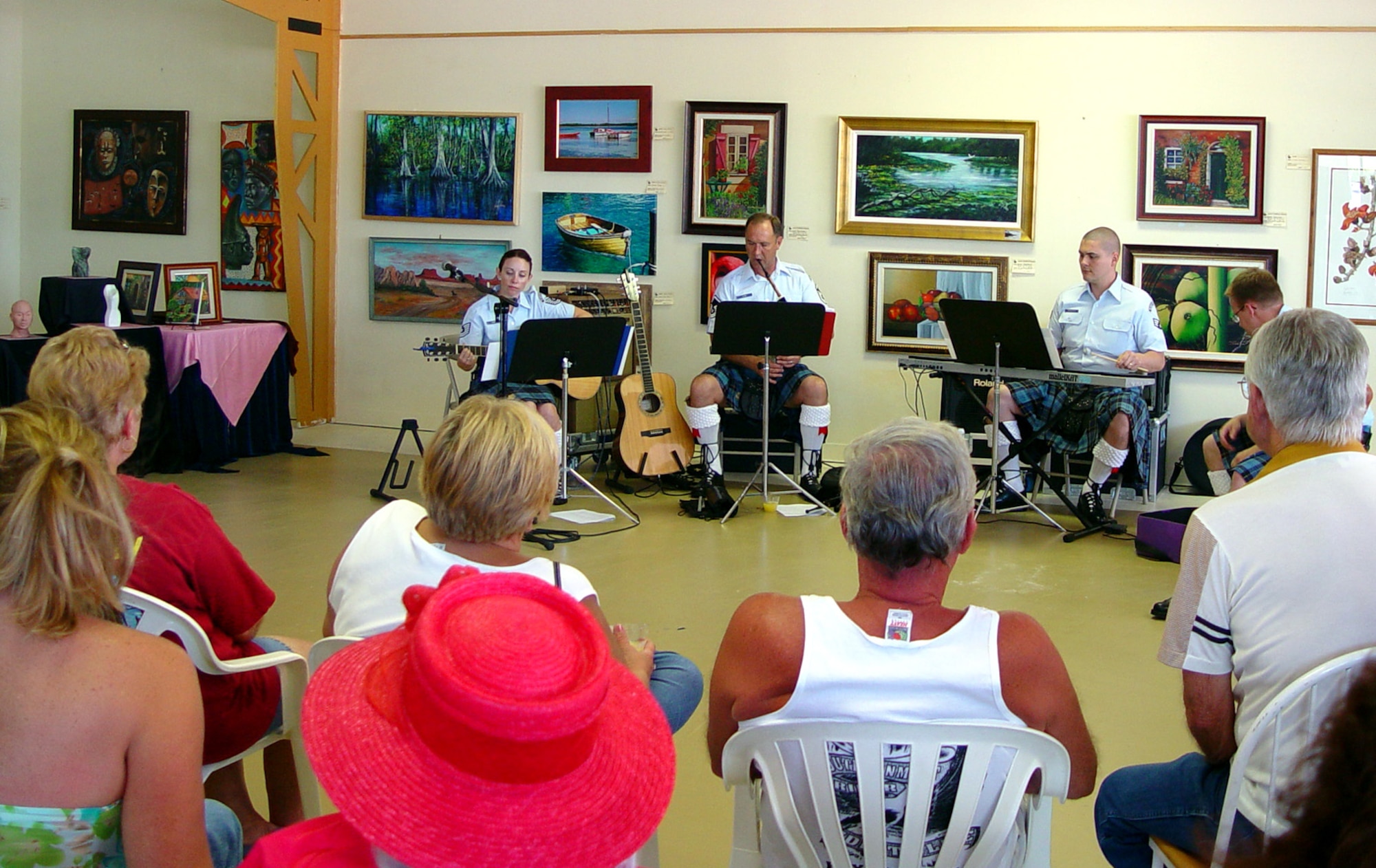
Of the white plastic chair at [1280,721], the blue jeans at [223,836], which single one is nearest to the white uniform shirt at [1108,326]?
the white plastic chair at [1280,721]

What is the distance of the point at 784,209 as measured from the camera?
7039 millimetres

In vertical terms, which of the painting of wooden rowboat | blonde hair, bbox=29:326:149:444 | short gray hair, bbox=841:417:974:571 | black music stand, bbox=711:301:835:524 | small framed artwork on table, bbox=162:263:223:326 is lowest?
short gray hair, bbox=841:417:974:571

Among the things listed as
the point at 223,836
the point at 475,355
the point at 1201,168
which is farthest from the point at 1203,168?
the point at 223,836

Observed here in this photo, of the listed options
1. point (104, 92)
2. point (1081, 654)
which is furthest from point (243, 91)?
point (1081, 654)

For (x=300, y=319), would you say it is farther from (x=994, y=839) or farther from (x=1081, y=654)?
(x=994, y=839)

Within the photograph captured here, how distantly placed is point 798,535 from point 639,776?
4405 millimetres

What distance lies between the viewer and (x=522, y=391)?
6.01 meters

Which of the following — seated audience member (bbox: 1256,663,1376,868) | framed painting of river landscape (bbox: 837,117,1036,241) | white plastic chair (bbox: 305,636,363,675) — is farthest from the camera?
framed painting of river landscape (bbox: 837,117,1036,241)

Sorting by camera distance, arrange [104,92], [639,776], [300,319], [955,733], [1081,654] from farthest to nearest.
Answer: [104,92]
[300,319]
[1081,654]
[955,733]
[639,776]

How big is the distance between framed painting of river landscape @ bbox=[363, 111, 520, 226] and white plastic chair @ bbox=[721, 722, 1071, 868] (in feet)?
20.5

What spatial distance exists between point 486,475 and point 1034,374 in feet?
12.9

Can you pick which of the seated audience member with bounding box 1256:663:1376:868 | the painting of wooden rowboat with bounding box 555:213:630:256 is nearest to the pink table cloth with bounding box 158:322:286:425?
the painting of wooden rowboat with bounding box 555:213:630:256

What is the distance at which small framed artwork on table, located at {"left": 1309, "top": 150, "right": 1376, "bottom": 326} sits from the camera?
6.38 m

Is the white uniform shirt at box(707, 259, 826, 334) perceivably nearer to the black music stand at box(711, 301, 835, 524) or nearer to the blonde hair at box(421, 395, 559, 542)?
the black music stand at box(711, 301, 835, 524)
